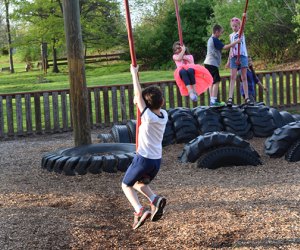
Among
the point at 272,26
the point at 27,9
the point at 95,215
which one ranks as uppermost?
the point at 27,9

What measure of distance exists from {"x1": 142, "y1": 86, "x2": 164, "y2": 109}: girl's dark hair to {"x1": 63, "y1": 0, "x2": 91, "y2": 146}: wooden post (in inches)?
124

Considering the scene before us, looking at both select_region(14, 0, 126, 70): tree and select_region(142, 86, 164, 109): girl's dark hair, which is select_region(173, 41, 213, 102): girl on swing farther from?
select_region(14, 0, 126, 70): tree

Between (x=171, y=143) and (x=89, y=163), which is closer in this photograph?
(x=89, y=163)

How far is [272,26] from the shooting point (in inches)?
1024

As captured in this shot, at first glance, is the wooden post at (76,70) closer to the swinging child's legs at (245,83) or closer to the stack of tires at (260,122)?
the stack of tires at (260,122)

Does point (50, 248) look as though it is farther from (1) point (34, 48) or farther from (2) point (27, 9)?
(1) point (34, 48)

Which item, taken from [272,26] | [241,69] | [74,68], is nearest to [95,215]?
[74,68]

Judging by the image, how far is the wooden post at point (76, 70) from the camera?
7.36 metres

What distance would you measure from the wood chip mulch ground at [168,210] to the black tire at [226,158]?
0.35 feet

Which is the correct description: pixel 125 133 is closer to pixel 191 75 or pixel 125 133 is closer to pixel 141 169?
pixel 191 75

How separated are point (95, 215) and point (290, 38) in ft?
73.9

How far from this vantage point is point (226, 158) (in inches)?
270

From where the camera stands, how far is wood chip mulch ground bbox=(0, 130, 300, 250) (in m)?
4.27

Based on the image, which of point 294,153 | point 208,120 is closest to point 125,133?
point 208,120
